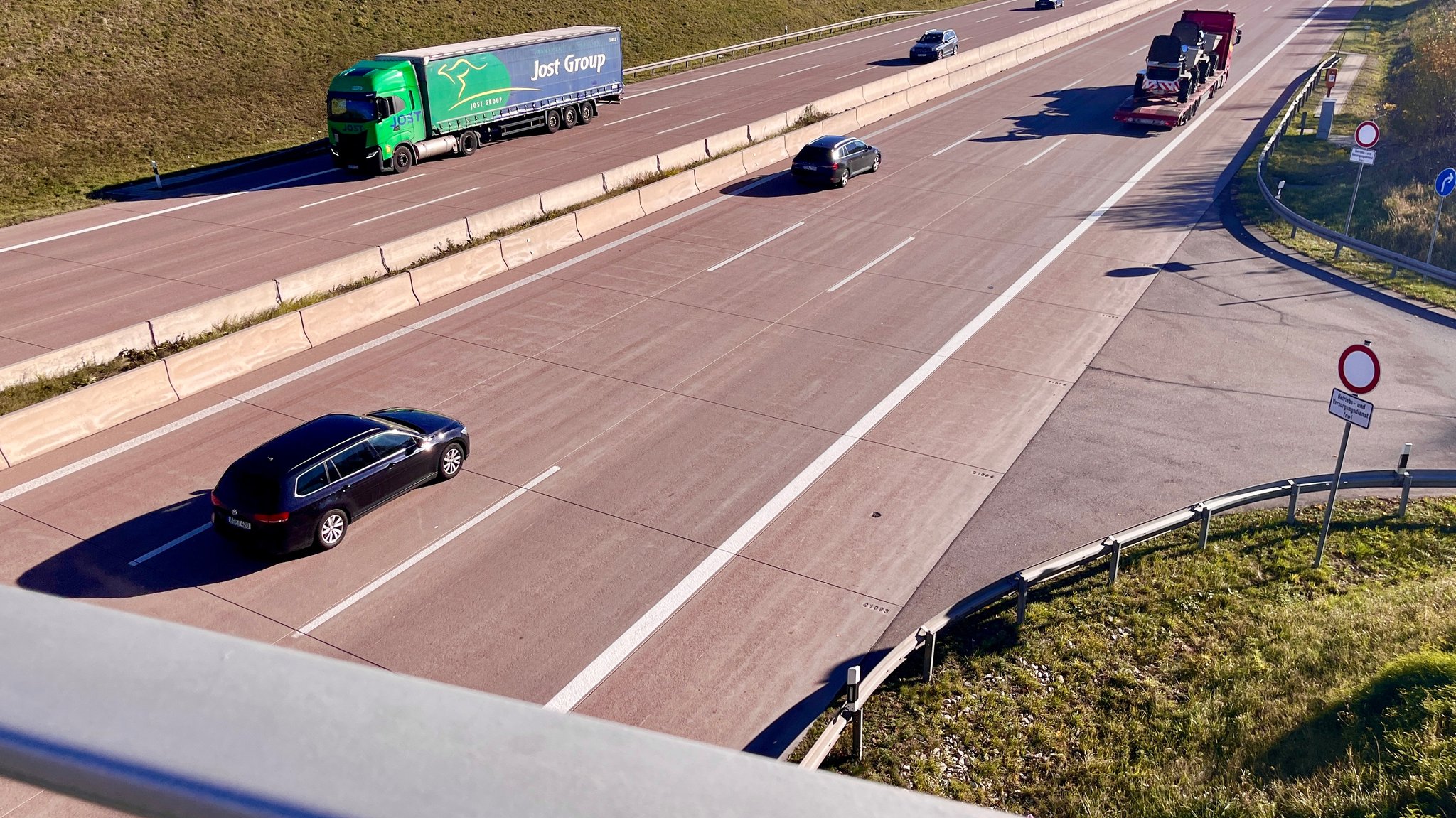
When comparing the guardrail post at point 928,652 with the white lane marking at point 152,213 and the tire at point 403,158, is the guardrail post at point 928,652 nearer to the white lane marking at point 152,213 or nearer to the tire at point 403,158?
the white lane marking at point 152,213

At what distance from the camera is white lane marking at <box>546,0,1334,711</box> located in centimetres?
1080

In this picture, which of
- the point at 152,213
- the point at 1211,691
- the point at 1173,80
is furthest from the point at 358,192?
the point at 1173,80

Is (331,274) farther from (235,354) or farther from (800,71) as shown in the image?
(800,71)

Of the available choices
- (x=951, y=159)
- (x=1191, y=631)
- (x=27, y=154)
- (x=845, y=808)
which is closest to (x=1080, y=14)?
(x=951, y=159)

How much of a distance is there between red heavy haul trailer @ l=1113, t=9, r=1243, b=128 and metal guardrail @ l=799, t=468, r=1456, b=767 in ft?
85.8

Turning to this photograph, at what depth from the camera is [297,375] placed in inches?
717

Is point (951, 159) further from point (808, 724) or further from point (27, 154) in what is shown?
point (27, 154)

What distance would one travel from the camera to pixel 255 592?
39.4ft

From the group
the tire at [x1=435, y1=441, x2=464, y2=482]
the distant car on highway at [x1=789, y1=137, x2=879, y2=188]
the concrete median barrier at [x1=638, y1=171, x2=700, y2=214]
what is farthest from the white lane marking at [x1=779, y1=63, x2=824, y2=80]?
the tire at [x1=435, y1=441, x2=464, y2=482]

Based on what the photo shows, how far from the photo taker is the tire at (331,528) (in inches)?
497

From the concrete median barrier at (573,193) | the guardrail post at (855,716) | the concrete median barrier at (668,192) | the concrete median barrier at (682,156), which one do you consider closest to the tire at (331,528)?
the guardrail post at (855,716)

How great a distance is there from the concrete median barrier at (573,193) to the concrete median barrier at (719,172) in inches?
119

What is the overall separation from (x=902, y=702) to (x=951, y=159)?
27.1 m

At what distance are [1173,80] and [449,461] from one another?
3440cm
